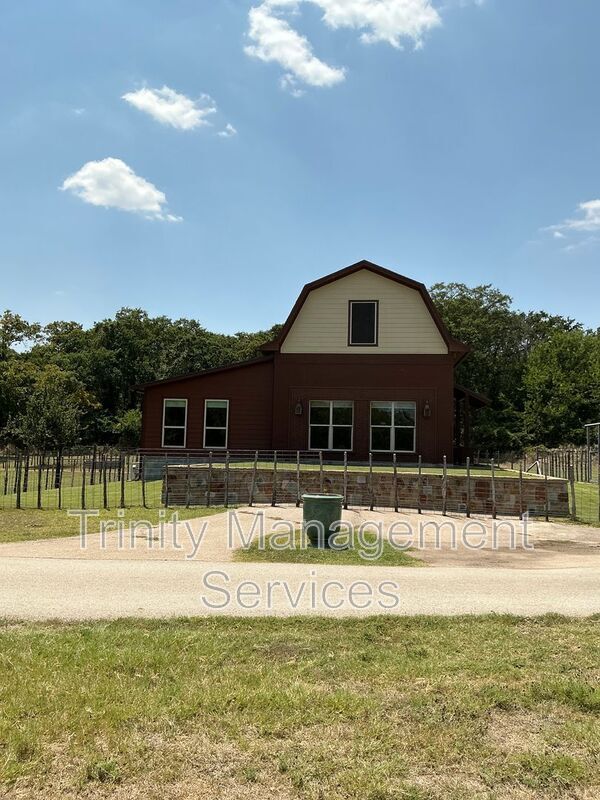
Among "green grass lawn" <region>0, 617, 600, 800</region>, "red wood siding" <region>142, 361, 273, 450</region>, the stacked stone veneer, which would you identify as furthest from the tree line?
"green grass lawn" <region>0, 617, 600, 800</region>

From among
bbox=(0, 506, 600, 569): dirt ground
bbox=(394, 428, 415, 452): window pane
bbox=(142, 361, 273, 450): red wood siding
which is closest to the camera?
bbox=(0, 506, 600, 569): dirt ground

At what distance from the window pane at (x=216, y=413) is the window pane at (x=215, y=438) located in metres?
0.23

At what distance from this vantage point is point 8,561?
827 cm

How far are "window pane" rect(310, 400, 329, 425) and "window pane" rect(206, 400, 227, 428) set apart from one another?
3.31 metres

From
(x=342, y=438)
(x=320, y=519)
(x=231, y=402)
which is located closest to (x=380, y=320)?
(x=342, y=438)

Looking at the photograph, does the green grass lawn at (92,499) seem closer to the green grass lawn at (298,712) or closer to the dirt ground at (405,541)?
the dirt ground at (405,541)

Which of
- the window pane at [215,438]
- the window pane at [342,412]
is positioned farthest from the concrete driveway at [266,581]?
the window pane at [215,438]

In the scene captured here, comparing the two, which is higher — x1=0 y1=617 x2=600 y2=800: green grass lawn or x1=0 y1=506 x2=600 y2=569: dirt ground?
x1=0 y1=506 x2=600 y2=569: dirt ground

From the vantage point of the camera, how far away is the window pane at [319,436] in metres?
22.0

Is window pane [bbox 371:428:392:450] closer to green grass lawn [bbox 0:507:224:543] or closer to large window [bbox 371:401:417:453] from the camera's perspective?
large window [bbox 371:401:417:453]

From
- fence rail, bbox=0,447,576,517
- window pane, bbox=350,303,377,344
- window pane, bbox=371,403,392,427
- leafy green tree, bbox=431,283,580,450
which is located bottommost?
fence rail, bbox=0,447,576,517

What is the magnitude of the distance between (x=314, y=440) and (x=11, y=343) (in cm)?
5000

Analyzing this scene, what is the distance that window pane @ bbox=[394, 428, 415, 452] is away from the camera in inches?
846

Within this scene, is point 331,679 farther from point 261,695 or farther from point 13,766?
point 13,766
